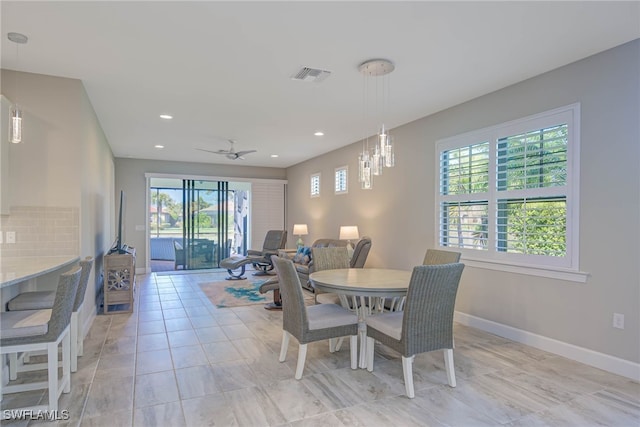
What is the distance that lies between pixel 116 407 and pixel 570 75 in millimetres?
4604

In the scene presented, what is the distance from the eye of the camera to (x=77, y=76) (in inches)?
142

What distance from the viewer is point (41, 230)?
3.52m

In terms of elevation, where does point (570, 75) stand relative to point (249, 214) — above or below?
above

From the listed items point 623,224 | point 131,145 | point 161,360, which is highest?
point 131,145

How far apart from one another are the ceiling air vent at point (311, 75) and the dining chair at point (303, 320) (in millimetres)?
1805

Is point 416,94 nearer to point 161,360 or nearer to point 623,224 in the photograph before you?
point 623,224

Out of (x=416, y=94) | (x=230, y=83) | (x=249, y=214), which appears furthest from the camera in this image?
(x=249, y=214)

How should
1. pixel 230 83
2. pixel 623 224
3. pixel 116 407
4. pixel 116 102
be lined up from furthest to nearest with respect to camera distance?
pixel 116 102
pixel 230 83
pixel 623 224
pixel 116 407

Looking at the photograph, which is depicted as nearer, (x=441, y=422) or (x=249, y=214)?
(x=441, y=422)

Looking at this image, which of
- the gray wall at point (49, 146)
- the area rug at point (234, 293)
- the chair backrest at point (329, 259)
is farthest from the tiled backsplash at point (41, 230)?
the chair backrest at point (329, 259)

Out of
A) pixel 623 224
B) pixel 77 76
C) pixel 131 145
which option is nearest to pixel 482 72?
pixel 623 224

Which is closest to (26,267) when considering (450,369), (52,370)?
(52,370)

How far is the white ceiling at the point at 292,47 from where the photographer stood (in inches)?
96.5

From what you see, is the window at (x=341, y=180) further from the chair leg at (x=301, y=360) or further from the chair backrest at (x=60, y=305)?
the chair backrest at (x=60, y=305)
